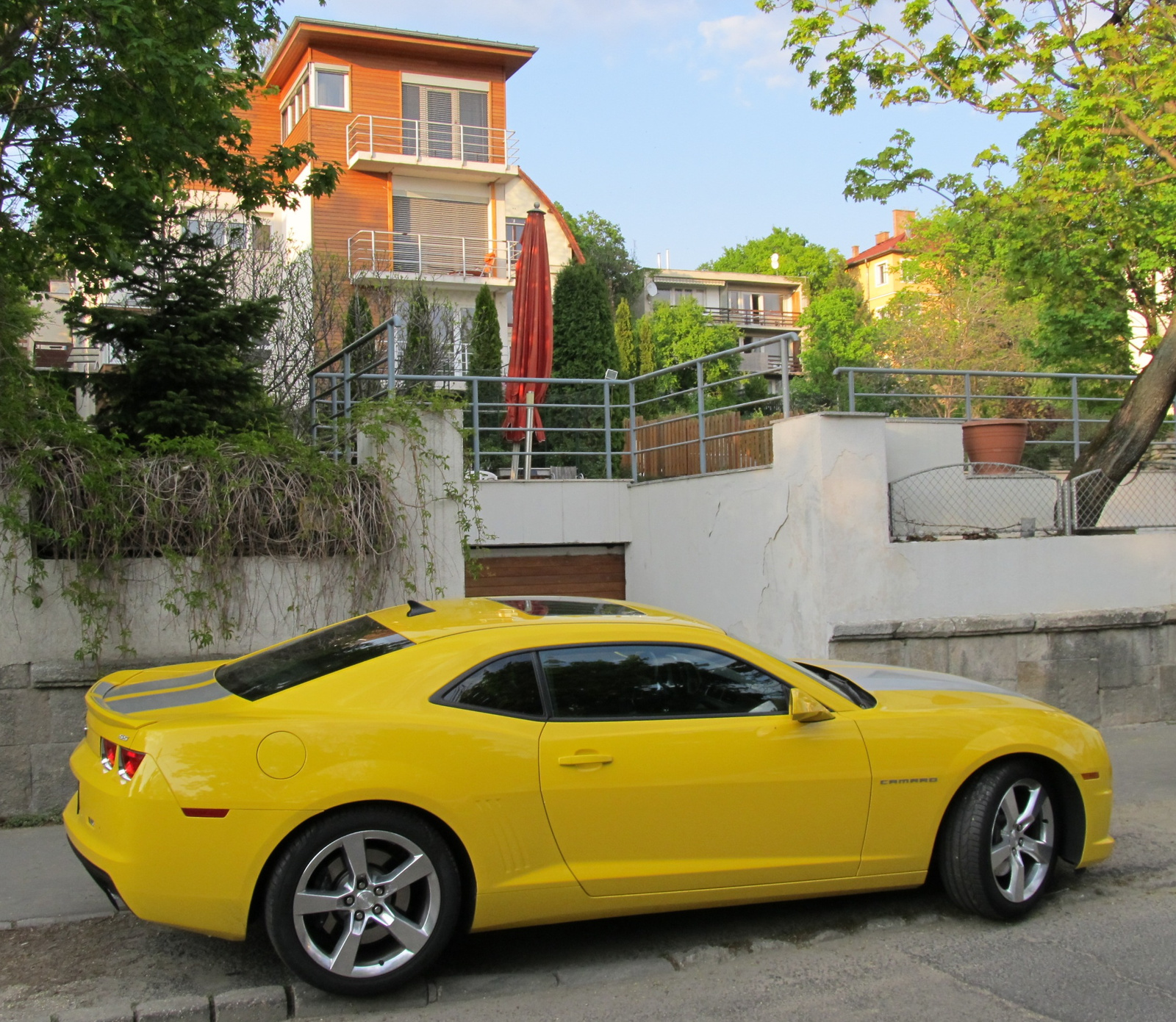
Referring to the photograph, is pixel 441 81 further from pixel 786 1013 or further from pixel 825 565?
pixel 786 1013

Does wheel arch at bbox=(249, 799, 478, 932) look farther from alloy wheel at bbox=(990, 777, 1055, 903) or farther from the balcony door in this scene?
the balcony door

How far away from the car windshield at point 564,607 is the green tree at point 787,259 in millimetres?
64136

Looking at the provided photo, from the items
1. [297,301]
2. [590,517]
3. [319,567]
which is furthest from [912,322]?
[319,567]

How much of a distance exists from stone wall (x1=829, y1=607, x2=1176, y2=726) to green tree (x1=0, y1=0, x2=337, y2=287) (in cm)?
630

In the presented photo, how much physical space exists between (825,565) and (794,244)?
67.8 metres

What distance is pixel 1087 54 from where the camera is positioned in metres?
11.4

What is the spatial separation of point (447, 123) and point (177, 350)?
2460 centimetres

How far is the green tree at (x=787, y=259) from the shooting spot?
6881 centimetres

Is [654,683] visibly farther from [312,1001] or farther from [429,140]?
[429,140]

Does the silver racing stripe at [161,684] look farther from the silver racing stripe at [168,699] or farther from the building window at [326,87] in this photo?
the building window at [326,87]

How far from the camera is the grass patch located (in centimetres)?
618

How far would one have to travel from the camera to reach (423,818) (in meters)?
4.05

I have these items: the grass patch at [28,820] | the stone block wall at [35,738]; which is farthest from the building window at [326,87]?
the grass patch at [28,820]

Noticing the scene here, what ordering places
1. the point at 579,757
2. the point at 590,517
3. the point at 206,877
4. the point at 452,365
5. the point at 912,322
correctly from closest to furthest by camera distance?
the point at 206,877 < the point at 579,757 < the point at 590,517 < the point at 452,365 < the point at 912,322
